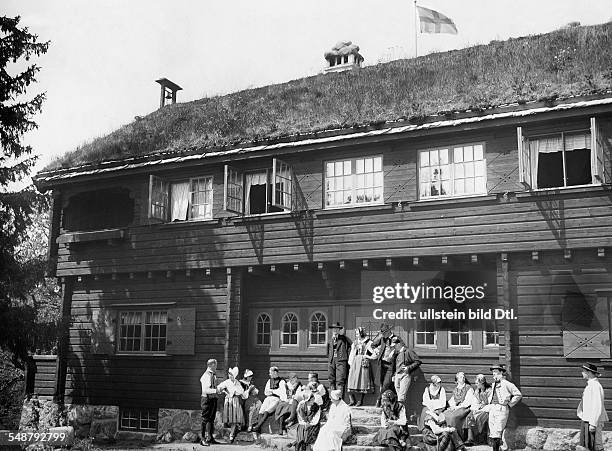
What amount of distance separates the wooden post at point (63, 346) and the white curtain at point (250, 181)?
650 centimetres

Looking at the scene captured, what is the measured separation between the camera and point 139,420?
21.4m

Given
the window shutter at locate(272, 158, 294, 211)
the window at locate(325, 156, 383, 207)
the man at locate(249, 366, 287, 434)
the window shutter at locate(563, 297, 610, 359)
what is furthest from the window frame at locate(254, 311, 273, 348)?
the window shutter at locate(563, 297, 610, 359)

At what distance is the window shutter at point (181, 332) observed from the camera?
2056cm

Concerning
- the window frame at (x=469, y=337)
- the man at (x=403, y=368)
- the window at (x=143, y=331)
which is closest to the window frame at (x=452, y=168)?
the window frame at (x=469, y=337)

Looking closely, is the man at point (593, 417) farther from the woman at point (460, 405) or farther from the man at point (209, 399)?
the man at point (209, 399)

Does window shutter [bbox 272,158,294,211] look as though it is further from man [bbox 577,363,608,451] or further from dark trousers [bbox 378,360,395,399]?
man [bbox 577,363,608,451]

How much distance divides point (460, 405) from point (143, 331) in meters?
10.3

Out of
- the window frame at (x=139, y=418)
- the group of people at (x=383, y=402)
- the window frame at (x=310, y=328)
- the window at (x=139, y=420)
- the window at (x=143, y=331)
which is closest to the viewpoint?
the group of people at (x=383, y=402)

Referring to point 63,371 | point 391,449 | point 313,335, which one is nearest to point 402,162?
point 313,335

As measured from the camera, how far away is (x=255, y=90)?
87.1 ft

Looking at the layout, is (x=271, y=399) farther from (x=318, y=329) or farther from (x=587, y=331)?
(x=587, y=331)

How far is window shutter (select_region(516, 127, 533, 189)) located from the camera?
1595 cm

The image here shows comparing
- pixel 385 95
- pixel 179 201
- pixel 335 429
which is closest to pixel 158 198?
pixel 179 201

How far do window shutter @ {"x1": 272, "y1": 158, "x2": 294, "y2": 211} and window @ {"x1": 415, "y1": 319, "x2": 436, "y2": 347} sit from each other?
4.57m
